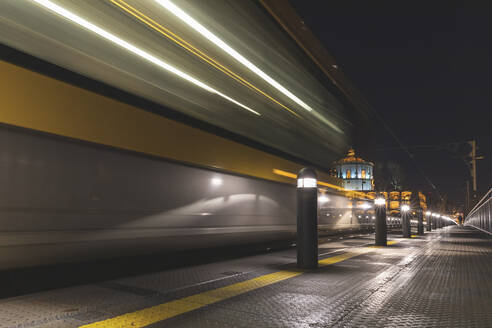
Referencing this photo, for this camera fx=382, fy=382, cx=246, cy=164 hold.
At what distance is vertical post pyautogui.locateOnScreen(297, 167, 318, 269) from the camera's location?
22.0 feet

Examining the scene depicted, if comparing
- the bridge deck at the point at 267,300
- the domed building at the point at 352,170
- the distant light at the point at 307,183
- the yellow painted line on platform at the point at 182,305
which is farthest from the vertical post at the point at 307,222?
the domed building at the point at 352,170

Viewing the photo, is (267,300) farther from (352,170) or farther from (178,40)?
(352,170)

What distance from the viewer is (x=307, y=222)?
6828 mm

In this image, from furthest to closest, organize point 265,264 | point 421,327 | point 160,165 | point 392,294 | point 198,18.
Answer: point 265,264 < point 160,165 < point 198,18 < point 392,294 < point 421,327

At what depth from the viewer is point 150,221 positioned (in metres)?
5.54

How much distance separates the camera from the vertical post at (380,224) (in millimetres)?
12055

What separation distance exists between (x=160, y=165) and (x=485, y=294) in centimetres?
471

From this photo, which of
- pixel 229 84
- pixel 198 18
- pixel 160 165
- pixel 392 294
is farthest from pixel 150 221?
pixel 392 294

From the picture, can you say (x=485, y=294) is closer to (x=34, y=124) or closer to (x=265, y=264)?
(x=265, y=264)

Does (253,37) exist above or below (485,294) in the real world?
above

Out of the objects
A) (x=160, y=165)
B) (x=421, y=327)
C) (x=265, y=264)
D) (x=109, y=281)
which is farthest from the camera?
(x=265, y=264)

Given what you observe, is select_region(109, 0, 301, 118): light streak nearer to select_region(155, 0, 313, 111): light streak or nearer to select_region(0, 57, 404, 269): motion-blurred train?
select_region(155, 0, 313, 111): light streak

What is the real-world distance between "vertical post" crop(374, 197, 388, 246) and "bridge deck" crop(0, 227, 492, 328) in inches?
216

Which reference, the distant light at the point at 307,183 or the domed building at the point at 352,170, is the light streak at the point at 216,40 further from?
the domed building at the point at 352,170
